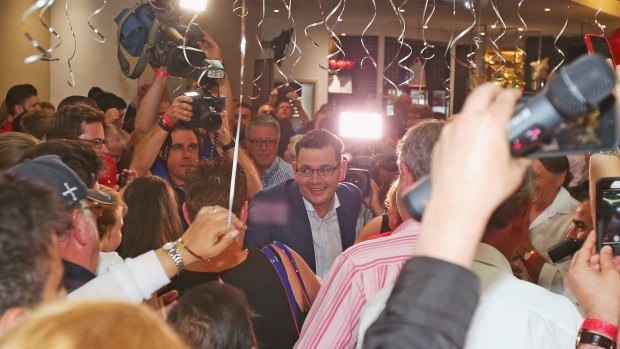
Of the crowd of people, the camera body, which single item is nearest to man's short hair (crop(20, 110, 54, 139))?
the crowd of people

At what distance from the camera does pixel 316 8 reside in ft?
36.1

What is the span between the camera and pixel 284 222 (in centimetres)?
341

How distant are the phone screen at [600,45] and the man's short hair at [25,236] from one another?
1.49 metres

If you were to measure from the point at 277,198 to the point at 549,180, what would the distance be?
1227 millimetres

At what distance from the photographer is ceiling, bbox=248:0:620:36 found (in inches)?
398

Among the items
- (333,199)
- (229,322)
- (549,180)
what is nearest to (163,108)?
(333,199)

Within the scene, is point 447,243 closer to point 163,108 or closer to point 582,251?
point 582,251

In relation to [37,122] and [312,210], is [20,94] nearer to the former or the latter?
[37,122]

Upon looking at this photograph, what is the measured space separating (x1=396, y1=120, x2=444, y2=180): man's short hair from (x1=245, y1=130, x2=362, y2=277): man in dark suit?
1.26m

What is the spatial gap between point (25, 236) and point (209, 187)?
52.2 inches

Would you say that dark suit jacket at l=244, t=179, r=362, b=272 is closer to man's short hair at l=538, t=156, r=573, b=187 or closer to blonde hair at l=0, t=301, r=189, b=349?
man's short hair at l=538, t=156, r=573, b=187

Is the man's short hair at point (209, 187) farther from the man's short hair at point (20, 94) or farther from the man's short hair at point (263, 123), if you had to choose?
the man's short hair at point (20, 94)

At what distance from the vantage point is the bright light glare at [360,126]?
6.52m

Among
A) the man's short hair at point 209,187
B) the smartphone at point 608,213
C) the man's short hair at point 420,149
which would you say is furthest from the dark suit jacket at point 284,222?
the smartphone at point 608,213
